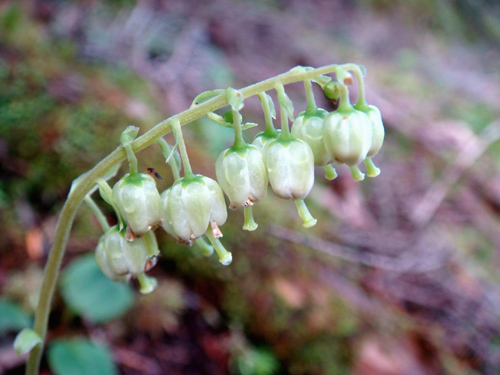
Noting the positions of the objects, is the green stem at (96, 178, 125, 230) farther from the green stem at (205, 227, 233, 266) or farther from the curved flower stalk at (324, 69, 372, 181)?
the curved flower stalk at (324, 69, 372, 181)

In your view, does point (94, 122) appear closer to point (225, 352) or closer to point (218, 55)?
point (225, 352)

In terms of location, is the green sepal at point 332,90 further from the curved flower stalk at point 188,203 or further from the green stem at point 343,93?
the curved flower stalk at point 188,203

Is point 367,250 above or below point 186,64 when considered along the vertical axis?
below

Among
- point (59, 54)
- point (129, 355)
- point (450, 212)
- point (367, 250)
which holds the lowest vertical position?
point (450, 212)

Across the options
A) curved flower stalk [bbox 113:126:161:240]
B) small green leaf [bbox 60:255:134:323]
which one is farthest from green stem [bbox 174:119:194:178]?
small green leaf [bbox 60:255:134:323]

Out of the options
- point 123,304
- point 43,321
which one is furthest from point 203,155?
point 43,321

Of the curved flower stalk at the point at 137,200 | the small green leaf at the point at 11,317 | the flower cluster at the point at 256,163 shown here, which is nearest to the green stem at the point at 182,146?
the flower cluster at the point at 256,163
